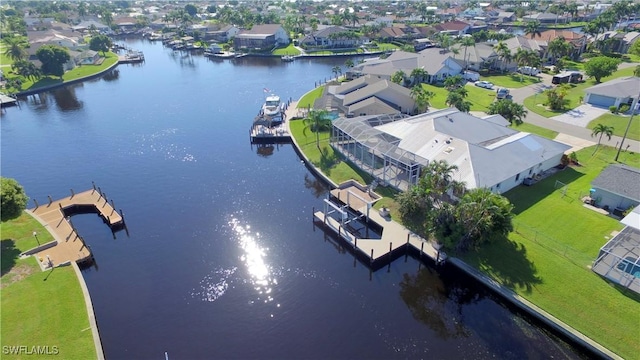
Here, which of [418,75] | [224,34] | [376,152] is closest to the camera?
[376,152]

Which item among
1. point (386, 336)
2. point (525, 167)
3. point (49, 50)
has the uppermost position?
point (49, 50)

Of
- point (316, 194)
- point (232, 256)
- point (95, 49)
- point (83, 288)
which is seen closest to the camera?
point (83, 288)

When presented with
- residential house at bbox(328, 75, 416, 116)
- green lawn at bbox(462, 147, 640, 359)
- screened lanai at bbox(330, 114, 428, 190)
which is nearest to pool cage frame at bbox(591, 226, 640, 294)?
green lawn at bbox(462, 147, 640, 359)

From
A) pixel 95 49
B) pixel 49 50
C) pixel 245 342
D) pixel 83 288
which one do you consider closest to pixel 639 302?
pixel 245 342

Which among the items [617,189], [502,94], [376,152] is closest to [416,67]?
[502,94]

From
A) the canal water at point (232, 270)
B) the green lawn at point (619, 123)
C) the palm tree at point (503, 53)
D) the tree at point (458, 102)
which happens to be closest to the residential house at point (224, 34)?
the canal water at point (232, 270)

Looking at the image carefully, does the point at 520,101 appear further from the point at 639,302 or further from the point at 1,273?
the point at 1,273

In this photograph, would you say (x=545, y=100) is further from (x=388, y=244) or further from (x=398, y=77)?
(x=388, y=244)

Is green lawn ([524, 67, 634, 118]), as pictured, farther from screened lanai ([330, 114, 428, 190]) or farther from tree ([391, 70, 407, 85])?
screened lanai ([330, 114, 428, 190])
